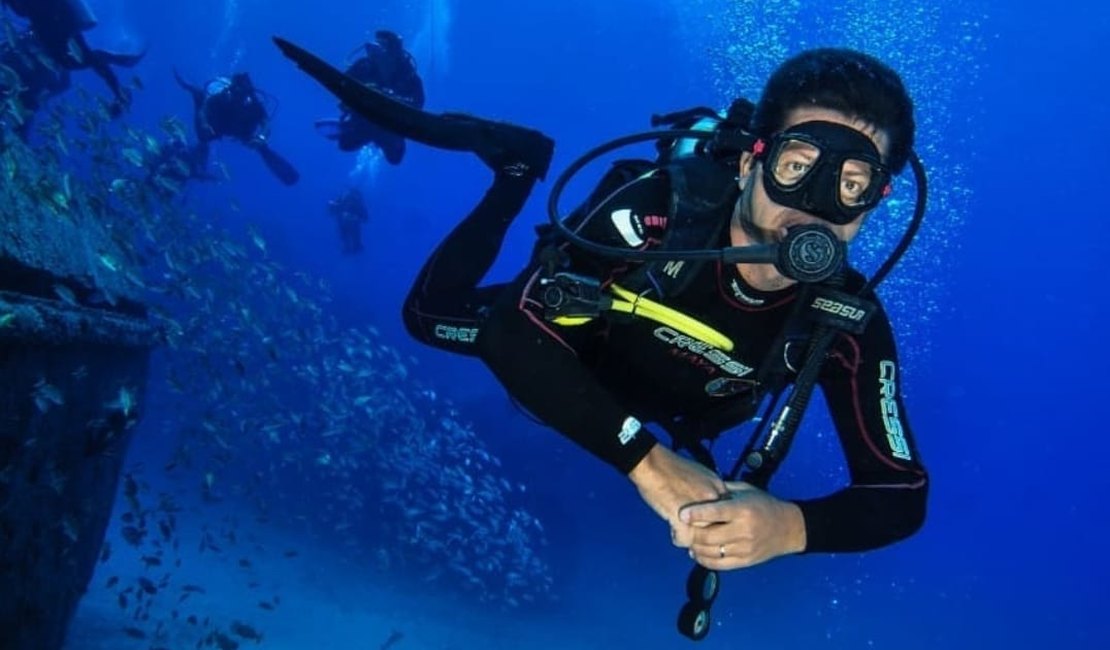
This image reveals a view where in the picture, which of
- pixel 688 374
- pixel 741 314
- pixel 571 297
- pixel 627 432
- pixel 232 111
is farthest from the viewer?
pixel 232 111

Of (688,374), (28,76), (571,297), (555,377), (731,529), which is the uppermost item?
(28,76)

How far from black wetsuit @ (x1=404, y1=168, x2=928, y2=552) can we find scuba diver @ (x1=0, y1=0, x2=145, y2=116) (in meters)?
8.87

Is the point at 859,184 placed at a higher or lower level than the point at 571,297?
higher

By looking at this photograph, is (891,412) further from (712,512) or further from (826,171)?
(712,512)

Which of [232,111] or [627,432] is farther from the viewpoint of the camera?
[232,111]

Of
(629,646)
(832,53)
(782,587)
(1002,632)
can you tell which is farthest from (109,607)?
(1002,632)

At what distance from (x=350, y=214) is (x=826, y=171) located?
1861 cm

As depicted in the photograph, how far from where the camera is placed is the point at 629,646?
17500 millimetres

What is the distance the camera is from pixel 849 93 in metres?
2.80

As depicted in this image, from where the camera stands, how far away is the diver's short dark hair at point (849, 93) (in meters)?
2.81

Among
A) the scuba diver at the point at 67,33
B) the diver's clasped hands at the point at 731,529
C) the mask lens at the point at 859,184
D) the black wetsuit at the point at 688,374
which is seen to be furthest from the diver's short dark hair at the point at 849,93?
the scuba diver at the point at 67,33

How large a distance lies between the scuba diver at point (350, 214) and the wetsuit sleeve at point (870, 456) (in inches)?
700

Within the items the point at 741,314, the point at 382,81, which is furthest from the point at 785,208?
the point at 382,81

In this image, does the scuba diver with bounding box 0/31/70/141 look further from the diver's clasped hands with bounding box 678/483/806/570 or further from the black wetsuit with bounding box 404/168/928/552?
the diver's clasped hands with bounding box 678/483/806/570
